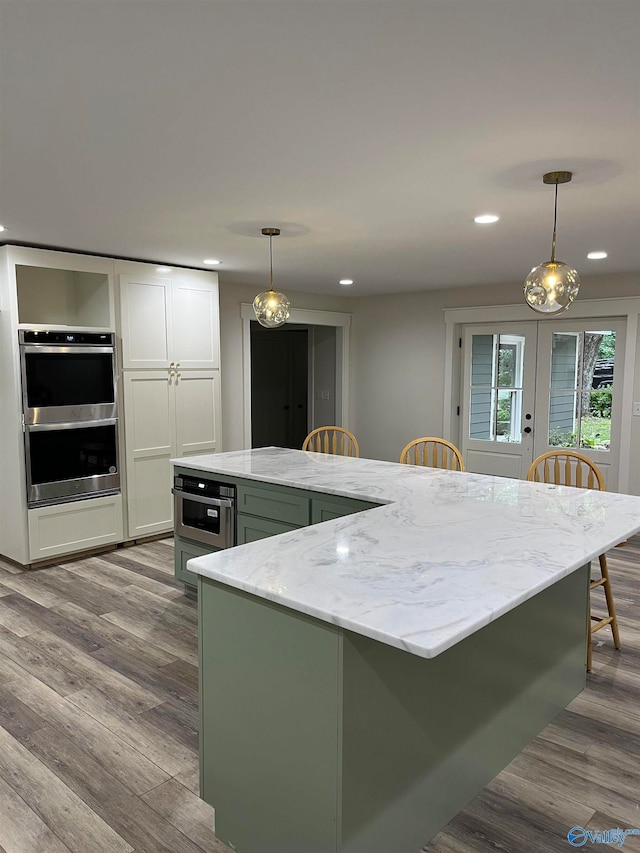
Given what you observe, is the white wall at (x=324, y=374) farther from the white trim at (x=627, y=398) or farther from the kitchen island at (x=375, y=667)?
the kitchen island at (x=375, y=667)

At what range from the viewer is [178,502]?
3.80m

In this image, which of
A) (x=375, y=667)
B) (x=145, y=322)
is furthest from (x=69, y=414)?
(x=375, y=667)

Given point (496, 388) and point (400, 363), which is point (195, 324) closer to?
point (400, 363)

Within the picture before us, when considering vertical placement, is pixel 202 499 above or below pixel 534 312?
below

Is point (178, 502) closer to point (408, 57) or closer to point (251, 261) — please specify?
point (251, 261)

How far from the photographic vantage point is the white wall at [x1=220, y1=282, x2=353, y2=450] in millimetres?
5969

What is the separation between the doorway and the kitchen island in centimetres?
589

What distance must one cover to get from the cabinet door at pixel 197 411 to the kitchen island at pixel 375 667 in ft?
10.1

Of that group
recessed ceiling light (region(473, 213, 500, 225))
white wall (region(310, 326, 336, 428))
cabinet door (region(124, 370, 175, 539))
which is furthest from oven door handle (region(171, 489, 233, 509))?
white wall (region(310, 326, 336, 428))

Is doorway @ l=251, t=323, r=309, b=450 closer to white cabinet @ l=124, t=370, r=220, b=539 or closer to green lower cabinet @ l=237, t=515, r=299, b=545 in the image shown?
white cabinet @ l=124, t=370, r=220, b=539

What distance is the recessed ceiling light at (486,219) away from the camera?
324cm

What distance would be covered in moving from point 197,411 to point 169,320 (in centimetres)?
80

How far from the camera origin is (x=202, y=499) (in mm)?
3627

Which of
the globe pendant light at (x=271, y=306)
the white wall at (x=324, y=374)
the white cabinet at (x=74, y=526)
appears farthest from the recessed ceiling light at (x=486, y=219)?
the white wall at (x=324, y=374)
